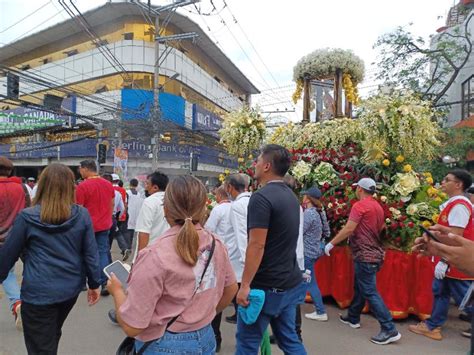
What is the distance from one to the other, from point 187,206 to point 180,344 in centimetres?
64

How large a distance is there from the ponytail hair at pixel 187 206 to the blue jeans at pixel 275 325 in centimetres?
105

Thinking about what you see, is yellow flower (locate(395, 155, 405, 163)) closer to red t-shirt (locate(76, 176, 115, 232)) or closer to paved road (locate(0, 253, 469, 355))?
paved road (locate(0, 253, 469, 355))

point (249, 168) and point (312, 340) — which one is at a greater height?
point (249, 168)

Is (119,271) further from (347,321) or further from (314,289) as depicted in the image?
(347,321)

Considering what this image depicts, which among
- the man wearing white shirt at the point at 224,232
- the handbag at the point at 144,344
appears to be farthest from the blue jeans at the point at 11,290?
the handbag at the point at 144,344

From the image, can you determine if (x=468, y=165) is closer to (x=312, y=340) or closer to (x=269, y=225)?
(x=312, y=340)

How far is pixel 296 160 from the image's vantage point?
241 inches

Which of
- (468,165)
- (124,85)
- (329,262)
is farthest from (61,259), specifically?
(124,85)

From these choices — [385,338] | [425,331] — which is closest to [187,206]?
[385,338]

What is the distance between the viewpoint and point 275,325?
9.07ft

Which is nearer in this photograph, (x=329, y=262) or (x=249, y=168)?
(x=329, y=262)

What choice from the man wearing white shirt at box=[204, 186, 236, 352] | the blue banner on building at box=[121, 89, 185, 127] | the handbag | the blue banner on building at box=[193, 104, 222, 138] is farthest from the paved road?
the blue banner on building at box=[193, 104, 222, 138]

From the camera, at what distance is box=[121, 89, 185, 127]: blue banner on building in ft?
70.8

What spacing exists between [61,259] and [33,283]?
0.23m
